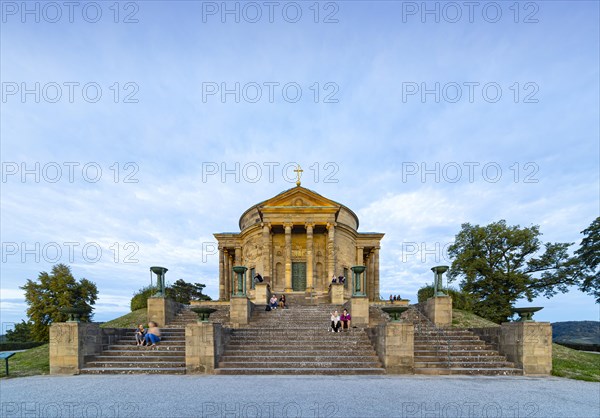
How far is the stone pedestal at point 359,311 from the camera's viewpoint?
54.9ft

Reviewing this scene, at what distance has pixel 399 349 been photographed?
1149cm

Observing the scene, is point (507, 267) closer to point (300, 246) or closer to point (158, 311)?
point (300, 246)

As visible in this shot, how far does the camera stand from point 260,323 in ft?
58.5

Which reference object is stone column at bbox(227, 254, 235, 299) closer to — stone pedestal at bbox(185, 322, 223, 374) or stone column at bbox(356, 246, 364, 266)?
stone column at bbox(356, 246, 364, 266)

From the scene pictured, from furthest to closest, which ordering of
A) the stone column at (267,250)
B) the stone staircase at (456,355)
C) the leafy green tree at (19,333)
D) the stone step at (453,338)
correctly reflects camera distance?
the leafy green tree at (19,333) → the stone column at (267,250) → the stone step at (453,338) → the stone staircase at (456,355)

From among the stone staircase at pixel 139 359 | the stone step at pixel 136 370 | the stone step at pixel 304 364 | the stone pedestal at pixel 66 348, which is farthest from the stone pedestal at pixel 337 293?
the stone pedestal at pixel 66 348

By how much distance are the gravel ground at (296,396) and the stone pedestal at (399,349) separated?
0.63 meters

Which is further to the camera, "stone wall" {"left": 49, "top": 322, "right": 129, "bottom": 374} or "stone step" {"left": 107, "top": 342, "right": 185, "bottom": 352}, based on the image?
"stone step" {"left": 107, "top": 342, "right": 185, "bottom": 352}

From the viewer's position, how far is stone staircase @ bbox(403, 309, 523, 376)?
11578mm

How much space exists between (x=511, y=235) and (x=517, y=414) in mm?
30569

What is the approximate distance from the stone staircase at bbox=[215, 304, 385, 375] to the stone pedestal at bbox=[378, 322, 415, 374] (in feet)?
1.60

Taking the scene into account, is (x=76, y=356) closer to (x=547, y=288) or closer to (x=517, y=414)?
(x=517, y=414)

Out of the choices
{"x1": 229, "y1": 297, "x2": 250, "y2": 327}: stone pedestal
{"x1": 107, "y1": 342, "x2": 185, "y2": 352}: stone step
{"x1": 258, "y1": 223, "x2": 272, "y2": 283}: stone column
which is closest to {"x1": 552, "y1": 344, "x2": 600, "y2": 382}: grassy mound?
{"x1": 229, "y1": 297, "x2": 250, "y2": 327}: stone pedestal

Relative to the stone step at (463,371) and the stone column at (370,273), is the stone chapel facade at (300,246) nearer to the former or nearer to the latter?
the stone column at (370,273)
